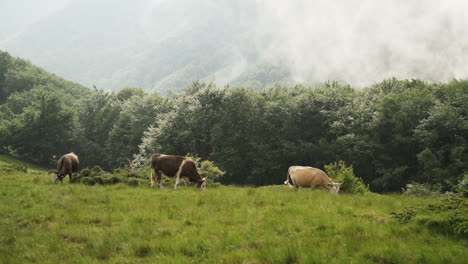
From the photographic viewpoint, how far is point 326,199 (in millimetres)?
13734

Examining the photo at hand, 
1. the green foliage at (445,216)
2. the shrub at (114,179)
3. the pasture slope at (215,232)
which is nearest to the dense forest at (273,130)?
the shrub at (114,179)

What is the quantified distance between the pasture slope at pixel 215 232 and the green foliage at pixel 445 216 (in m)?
0.25

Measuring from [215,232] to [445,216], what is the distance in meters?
5.34

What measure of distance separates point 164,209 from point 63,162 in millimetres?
12073

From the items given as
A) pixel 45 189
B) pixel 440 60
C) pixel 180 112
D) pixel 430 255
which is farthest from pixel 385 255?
pixel 440 60

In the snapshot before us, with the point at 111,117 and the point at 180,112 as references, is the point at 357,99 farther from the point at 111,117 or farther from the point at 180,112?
the point at 111,117

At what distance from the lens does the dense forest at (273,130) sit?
47.2m

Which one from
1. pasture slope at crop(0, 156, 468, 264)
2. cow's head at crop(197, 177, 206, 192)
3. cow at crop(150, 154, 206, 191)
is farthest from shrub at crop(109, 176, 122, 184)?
pasture slope at crop(0, 156, 468, 264)

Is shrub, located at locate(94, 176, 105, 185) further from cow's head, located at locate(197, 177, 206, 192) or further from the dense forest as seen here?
the dense forest

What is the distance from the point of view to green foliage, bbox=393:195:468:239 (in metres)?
7.59

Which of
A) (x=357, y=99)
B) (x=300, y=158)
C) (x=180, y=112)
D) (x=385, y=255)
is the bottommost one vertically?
(x=385, y=255)

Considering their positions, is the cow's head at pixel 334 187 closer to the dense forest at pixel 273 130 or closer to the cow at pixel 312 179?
the cow at pixel 312 179

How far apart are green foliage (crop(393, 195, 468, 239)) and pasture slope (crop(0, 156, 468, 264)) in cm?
25

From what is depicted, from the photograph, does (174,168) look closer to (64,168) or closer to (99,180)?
(99,180)
